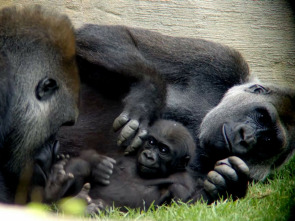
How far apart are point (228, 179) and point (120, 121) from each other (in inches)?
39.3

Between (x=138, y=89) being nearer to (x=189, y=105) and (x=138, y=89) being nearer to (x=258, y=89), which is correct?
(x=189, y=105)

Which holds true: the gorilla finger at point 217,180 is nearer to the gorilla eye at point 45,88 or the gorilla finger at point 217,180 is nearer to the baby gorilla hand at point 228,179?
the baby gorilla hand at point 228,179

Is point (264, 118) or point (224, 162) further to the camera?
point (264, 118)

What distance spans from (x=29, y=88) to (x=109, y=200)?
1.33 meters

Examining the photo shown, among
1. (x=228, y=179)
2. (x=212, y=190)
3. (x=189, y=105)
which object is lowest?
(x=212, y=190)

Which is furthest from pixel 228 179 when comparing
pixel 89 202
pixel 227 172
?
pixel 89 202

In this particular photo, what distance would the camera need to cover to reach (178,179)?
452 centimetres

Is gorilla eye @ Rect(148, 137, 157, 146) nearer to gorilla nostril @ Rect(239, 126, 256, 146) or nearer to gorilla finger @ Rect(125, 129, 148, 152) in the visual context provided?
gorilla finger @ Rect(125, 129, 148, 152)

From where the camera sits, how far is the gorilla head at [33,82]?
11.1 ft

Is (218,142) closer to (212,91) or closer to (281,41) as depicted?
(212,91)

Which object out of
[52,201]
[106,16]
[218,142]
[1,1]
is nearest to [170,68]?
[218,142]

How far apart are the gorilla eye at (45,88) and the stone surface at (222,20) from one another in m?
2.45

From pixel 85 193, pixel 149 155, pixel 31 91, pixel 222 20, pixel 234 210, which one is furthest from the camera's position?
pixel 222 20

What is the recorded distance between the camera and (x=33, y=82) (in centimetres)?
342
